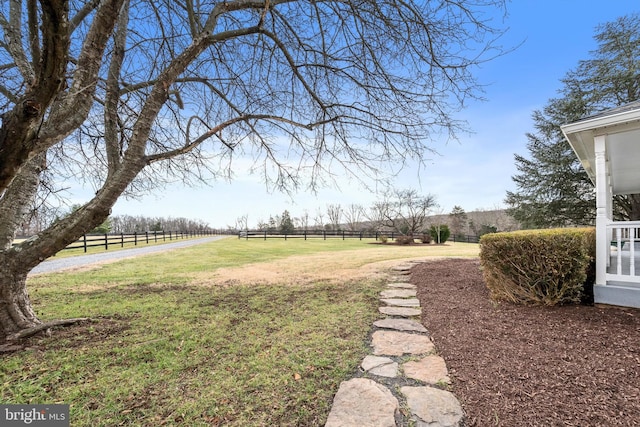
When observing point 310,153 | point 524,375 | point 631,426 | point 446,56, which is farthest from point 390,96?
point 631,426

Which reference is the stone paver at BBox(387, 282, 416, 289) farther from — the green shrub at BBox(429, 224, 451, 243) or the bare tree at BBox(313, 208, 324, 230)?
the bare tree at BBox(313, 208, 324, 230)

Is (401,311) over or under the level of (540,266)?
under

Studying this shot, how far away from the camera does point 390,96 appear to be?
392cm

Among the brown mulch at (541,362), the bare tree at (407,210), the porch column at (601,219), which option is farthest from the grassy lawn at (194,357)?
the bare tree at (407,210)

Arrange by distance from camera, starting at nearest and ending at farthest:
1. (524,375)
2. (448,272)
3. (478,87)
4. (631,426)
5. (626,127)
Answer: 1. (631,426)
2. (524,375)
3. (478,87)
4. (626,127)
5. (448,272)

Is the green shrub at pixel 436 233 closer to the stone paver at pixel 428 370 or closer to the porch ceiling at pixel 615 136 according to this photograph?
the porch ceiling at pixel 615 136

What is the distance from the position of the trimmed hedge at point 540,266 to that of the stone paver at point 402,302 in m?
1.11

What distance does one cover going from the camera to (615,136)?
4.36m

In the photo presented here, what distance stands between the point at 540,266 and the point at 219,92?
5435mm

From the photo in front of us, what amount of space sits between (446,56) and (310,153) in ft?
7.49

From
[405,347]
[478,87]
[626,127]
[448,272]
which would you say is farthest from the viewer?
[448,272]

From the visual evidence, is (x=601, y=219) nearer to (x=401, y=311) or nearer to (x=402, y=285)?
(x=401, y=311)

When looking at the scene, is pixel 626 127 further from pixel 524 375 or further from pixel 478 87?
pixel 524 375

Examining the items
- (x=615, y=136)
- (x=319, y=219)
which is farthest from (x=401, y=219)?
(x=615, y=136)
